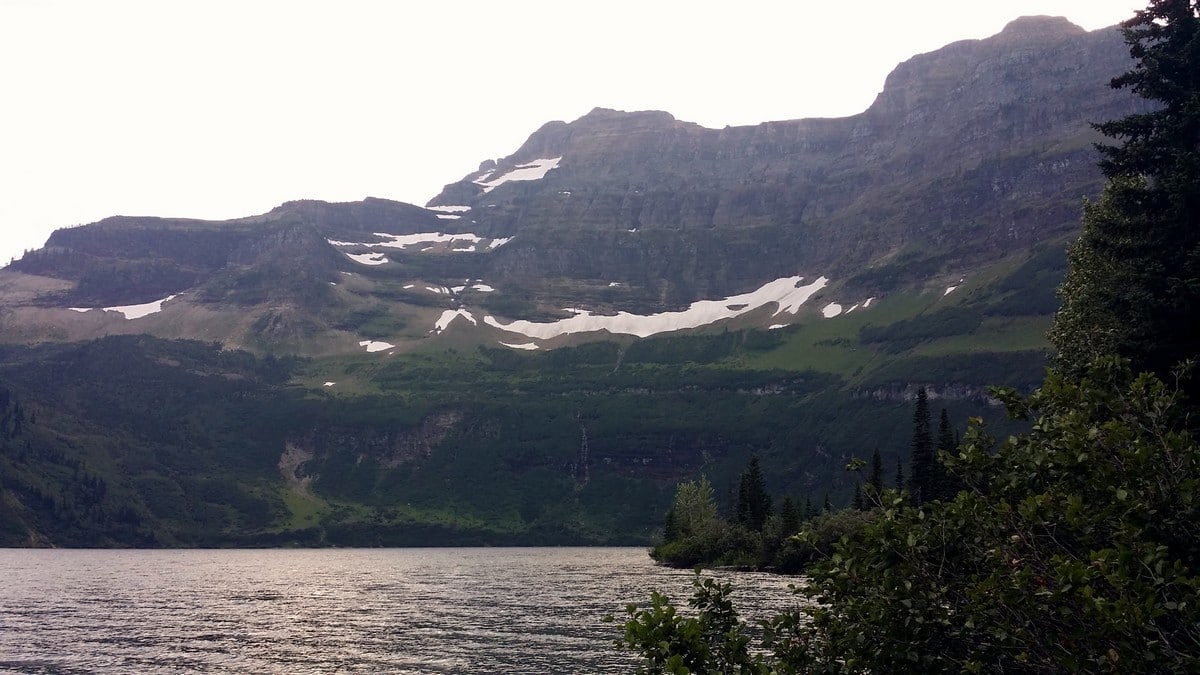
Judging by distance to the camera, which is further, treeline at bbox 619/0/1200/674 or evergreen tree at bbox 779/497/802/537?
evergreen tree at bbox 779/497/802/537

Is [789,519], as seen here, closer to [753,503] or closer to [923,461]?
[753,503]

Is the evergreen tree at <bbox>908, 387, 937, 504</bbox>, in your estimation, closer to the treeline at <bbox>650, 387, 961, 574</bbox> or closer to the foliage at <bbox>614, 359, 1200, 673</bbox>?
the treeline at <bbox>650, 387, 961, 574</bbox>

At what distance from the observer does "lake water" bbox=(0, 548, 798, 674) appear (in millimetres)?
63125

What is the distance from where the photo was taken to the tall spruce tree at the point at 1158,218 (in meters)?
34.9

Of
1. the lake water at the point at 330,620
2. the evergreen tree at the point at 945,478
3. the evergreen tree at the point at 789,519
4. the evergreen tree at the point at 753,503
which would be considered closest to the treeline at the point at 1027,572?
the lake water at the point at 330,620

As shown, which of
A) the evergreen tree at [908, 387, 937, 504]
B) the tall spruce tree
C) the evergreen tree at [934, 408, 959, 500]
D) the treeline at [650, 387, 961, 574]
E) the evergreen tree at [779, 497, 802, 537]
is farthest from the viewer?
the evergreen tree at [779, 497, 802, 537]

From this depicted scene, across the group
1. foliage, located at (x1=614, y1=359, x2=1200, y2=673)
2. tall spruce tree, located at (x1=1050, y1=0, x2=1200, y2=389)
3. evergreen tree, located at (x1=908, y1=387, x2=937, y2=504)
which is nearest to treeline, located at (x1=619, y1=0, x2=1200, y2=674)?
foliage, located at (x1=614, y1=359, x2=1200, y2=673)

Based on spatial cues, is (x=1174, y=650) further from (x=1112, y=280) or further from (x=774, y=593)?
(x=774, y=593)

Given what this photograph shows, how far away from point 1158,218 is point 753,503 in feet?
423

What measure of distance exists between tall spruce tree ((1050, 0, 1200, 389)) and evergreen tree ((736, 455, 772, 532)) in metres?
117

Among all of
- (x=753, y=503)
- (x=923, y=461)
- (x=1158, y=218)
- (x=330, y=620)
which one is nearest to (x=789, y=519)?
(x=753, y=503)

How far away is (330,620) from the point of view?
88812mm

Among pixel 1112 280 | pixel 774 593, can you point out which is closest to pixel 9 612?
pixel 774 593

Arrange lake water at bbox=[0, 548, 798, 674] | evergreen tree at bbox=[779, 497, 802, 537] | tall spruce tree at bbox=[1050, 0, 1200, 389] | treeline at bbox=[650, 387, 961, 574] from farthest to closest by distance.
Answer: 1. evergreen tree at bbox=[779, 497, 802, 537]
2. treeline at bbox=[650, 387, 961, 574]
3. lake water at bbox=[0, 548, 798, 674]
4. tall spruce tree at bbox=[1050, 0, 1200, 389]
